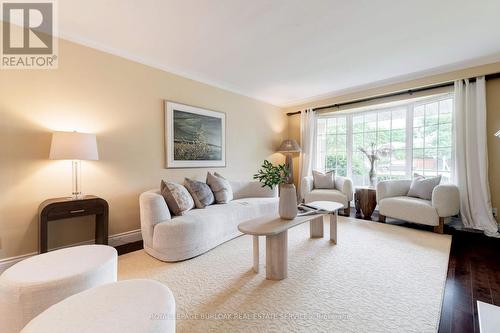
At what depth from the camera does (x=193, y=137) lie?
365 cm

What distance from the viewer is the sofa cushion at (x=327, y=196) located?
4.09 meters

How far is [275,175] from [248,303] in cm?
114

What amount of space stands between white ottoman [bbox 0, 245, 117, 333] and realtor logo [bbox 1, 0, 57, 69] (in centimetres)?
211

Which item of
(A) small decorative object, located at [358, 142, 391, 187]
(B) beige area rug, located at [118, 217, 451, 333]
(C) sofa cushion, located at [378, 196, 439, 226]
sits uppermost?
(A) small decorative object, located at [358, 142, 391, 187]

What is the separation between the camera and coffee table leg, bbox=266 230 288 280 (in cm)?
196

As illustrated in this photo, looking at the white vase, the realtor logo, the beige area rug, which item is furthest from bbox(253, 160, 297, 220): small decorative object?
the realtor logo

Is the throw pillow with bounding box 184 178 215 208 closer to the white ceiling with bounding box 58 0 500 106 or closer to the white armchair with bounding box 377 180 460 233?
the white ceiling with bounding box 58 0 500 106

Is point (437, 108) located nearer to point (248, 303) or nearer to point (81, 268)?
point (248, 303)

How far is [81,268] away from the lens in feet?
4.25

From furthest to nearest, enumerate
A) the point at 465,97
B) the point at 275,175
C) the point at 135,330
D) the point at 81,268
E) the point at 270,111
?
1. the point at 270,111
2. the point at 465,97
3. the point at 275,175
4. the point at 81,268
5. the point at 135,330

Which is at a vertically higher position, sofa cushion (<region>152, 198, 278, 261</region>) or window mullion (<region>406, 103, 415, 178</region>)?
window mullion (<region>406, 103, 415, 178</region>)

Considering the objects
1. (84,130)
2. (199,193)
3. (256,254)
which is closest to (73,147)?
(84,130)

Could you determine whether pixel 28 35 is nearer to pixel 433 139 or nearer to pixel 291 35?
pixel 291 35

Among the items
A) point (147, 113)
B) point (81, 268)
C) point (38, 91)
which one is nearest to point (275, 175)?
point (81, 268)
